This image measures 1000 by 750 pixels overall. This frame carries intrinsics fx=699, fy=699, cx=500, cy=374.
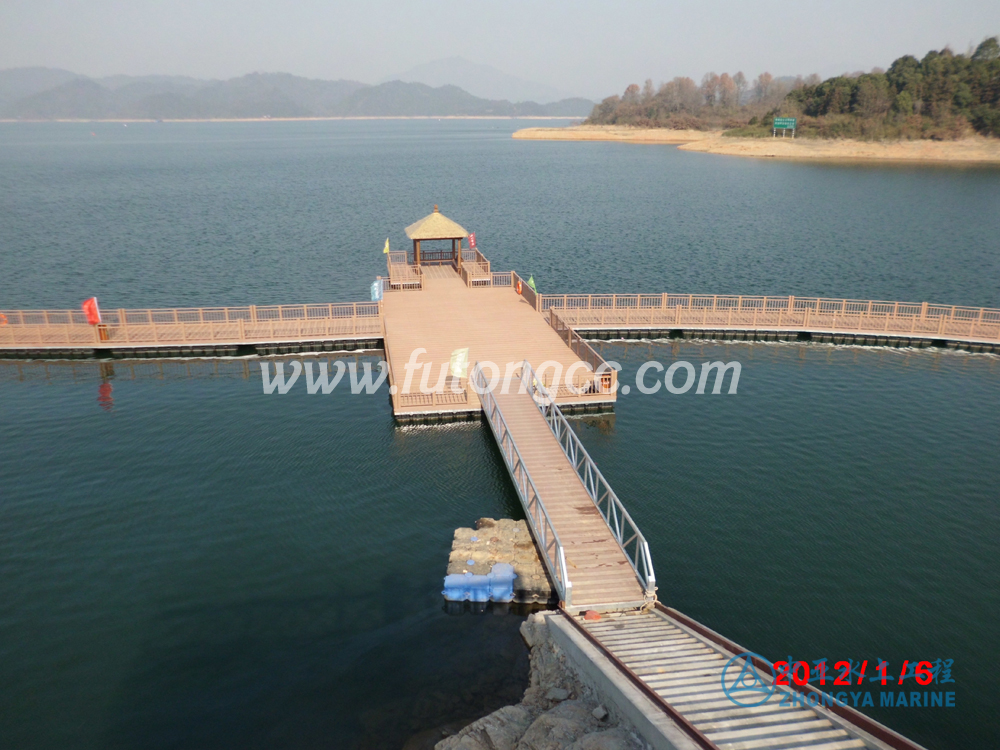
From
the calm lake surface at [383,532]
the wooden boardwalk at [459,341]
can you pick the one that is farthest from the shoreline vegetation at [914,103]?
the wooden boardwalk at [459,341]

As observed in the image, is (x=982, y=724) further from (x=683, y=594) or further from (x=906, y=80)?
(x=906, y=80)

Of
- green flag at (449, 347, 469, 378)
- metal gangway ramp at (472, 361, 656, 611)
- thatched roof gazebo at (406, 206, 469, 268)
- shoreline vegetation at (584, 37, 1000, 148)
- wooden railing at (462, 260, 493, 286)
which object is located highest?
shoreline vegetation at (584, 37, 1000, 148)

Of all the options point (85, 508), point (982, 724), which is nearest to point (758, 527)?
point (982, 724)

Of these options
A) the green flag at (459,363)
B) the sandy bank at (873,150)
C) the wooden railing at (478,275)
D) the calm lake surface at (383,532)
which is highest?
the sandy bank at (873,150)

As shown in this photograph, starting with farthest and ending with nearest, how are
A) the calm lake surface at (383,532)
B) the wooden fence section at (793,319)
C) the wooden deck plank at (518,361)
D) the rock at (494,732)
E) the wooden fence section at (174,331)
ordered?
the wooden fence section at (793,319), the wooden fence section at (174,331), the wooden deck plank at (518,361), the calm lake surface at (383,532), the rock at (494,732)

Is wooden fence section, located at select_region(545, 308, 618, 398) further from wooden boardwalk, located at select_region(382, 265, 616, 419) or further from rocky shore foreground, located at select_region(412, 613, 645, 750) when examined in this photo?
rocky shore foreground, located at select_region(412, 613, 645, 750)

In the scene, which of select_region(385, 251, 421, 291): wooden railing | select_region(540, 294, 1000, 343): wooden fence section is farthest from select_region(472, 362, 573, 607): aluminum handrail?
select_region(385, 251, 421, 291): wooden railing

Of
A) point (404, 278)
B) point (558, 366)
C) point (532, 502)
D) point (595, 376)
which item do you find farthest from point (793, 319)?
point (532, 502)

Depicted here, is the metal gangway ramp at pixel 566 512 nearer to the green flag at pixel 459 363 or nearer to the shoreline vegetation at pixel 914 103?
the green flag at pixel 459 363
